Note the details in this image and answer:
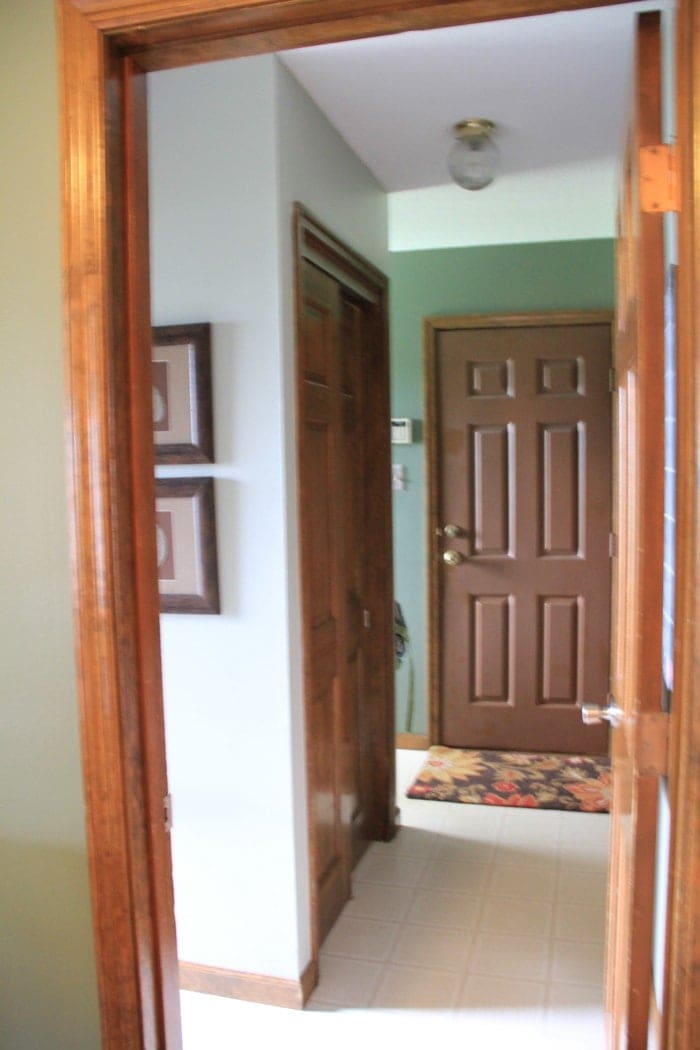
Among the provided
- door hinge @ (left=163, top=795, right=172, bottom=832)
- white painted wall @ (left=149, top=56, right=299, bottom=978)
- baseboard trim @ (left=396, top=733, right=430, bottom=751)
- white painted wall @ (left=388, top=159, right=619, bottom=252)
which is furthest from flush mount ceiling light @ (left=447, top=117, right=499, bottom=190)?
baseboard trim @ (left=396, top=733, right=430, bottom=751)

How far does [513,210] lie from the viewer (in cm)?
359

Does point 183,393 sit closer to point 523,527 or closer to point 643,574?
point 643,574

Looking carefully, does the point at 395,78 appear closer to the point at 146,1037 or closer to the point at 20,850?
the point at 20,850

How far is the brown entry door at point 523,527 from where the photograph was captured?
160 inches

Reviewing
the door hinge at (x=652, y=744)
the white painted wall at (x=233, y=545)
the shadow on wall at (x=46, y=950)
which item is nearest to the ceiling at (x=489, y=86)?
the white painted wall at (x=233, y=545)

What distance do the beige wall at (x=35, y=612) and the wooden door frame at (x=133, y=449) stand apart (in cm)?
4

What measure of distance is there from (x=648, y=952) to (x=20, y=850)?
37.8 inches

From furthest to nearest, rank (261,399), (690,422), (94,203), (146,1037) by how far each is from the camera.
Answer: (261,399)
(146,1037)
(94,203)
(690,422)

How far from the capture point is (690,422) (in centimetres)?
106

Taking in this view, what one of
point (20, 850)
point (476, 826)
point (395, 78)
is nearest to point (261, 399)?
point (395, 78)

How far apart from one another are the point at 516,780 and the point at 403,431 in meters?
1.71

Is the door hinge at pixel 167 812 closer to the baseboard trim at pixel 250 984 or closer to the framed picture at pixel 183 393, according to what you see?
the framed picture at pixel 183 393

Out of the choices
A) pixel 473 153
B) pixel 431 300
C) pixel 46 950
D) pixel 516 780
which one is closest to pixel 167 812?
pixel 46 950

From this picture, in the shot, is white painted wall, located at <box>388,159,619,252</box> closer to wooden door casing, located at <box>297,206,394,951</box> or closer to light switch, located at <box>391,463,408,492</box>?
wooden door casing, located at <box>297,206,394,951</box>
